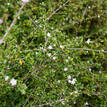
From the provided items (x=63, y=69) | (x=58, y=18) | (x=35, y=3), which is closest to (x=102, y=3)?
(x=58, y=18)

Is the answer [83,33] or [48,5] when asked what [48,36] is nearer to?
[48,5]

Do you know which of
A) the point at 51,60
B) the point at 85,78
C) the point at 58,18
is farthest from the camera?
the point at 58,18

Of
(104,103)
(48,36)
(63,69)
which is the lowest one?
(104,103)

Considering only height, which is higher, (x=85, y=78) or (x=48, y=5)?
(x=48, y=5)

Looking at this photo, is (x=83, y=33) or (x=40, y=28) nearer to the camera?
(x=40, y=28)

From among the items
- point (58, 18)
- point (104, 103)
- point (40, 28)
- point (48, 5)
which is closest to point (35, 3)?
point (48, 5)

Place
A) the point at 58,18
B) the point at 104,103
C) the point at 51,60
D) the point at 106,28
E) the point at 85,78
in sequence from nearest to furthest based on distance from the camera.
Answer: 1. the point at 51,60
2. the point at 104,103
3. the point at 85,78
4. the point at 58,18
5. the point at 106,28

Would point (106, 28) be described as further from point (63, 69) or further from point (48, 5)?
point (63, 69)

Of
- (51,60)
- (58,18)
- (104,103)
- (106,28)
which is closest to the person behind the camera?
(51,60)

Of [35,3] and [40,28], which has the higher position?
[35,3]
